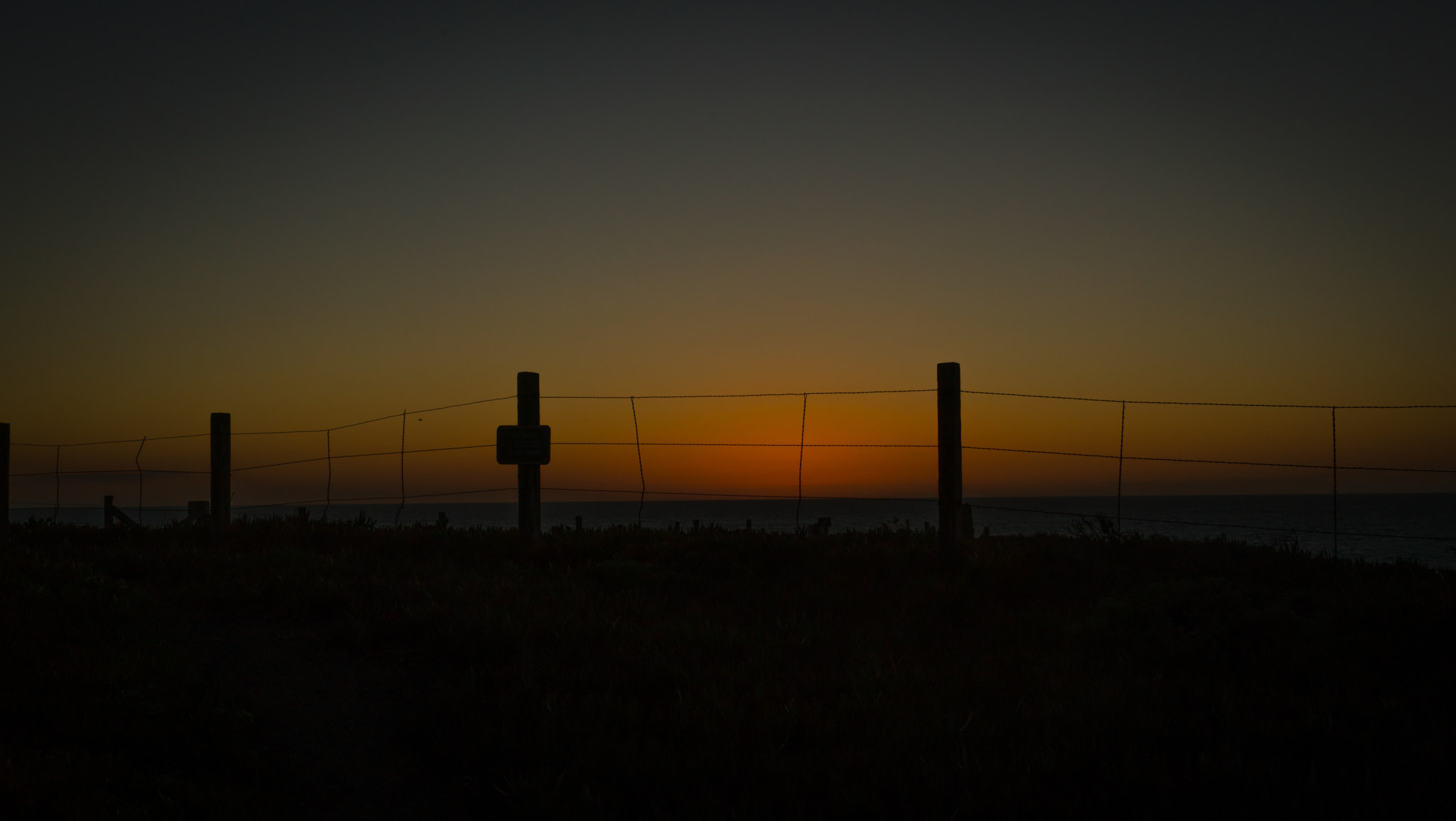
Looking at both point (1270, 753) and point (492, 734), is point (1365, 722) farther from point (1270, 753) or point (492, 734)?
point (492, 734)

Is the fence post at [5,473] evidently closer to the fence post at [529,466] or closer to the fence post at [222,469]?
the fence post at [222,469]

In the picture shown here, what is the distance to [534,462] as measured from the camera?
13773 millimetres

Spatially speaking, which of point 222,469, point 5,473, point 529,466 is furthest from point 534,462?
point 5,473

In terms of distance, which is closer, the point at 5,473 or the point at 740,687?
the point at 740,687

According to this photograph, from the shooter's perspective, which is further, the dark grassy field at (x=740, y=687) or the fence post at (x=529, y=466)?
the fence post at (x=529, y=466)

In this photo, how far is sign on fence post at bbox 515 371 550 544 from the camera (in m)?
13.8

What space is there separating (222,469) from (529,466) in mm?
5946

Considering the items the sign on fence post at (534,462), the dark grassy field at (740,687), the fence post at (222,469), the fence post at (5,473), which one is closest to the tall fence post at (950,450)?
the dark grassy field at (740,687)

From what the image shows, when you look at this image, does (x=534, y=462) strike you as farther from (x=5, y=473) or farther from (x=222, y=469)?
(x=5, y=473)

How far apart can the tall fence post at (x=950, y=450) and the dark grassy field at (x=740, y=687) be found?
16.1 inches

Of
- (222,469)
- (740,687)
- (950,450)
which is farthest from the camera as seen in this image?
(222,469)

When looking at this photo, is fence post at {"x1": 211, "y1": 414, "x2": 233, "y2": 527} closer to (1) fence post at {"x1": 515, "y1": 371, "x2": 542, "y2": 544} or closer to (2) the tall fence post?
(1) fence post at {"x1": 515, "y1": 371, "x2": 542, "y2": 544}

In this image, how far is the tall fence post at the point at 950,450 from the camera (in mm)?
11562

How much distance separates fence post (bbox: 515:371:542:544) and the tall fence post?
242 inches
